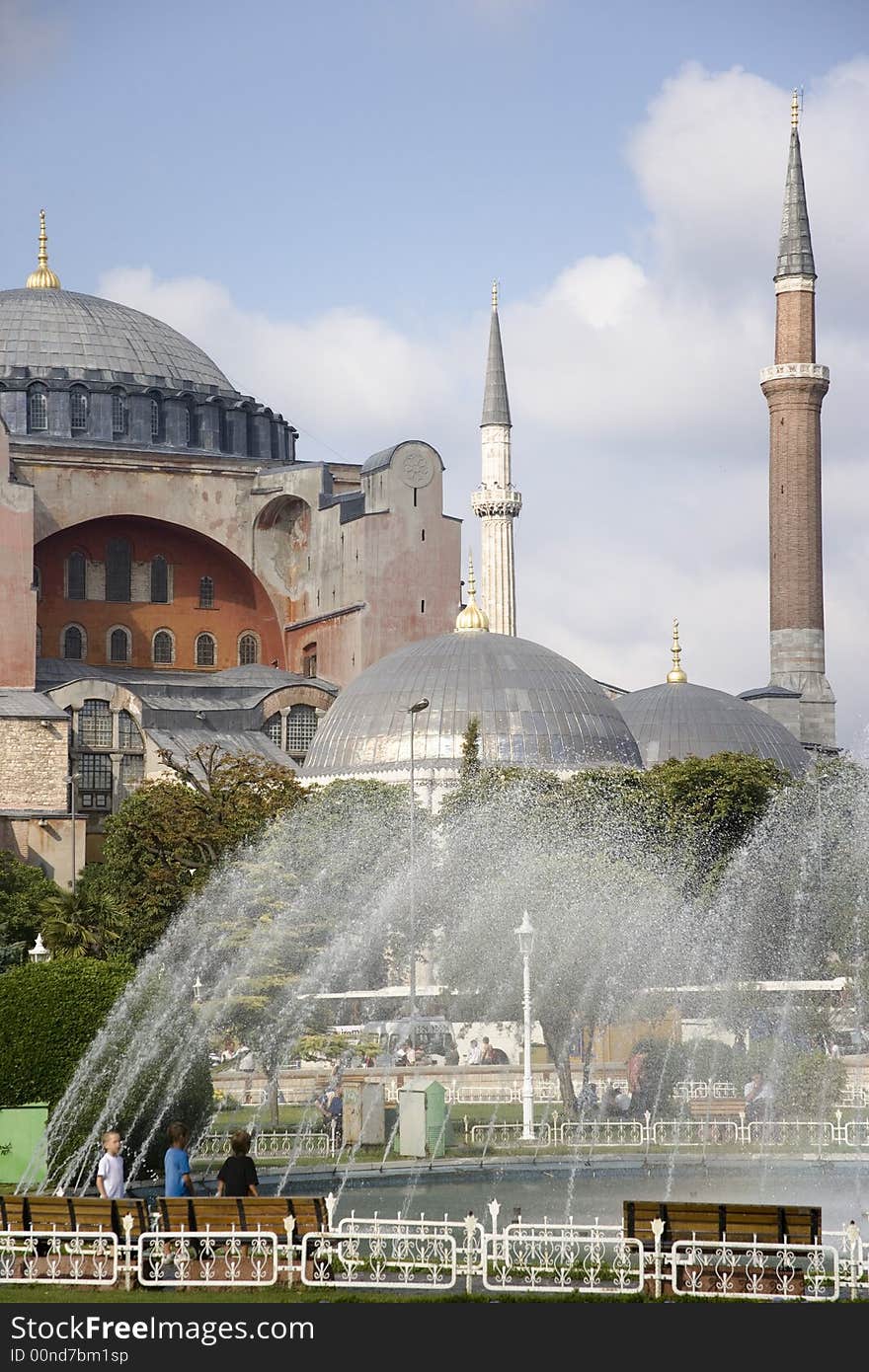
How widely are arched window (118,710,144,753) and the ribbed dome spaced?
1185 centimetres

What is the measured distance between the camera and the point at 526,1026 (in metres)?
30.7

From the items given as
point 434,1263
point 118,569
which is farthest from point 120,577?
point 434,1263

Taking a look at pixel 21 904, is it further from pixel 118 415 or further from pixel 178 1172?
pixel 178 1172

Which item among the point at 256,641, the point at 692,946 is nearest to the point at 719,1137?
the point at 692,946

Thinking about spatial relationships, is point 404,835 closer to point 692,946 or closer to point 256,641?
point 692,946

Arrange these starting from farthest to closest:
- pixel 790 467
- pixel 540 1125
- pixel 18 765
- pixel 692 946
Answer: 1. pixel 790 467
2. pixel 18 765
3. pixel 692 946
4. pixel 540 1125

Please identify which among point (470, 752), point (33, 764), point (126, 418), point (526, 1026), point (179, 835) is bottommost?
point (526, 1026)

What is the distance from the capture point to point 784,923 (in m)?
37.8

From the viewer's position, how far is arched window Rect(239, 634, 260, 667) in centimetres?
6406

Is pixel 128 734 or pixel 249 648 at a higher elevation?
pixel 249 648

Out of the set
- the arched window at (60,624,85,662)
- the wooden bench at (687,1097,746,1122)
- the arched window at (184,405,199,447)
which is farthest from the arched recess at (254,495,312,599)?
the wooden bench at (687,1097,746,1122)

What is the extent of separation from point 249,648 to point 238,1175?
50.3 metres

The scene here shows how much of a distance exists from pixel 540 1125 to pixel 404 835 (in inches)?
756

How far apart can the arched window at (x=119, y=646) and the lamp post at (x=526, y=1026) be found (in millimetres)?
29303
